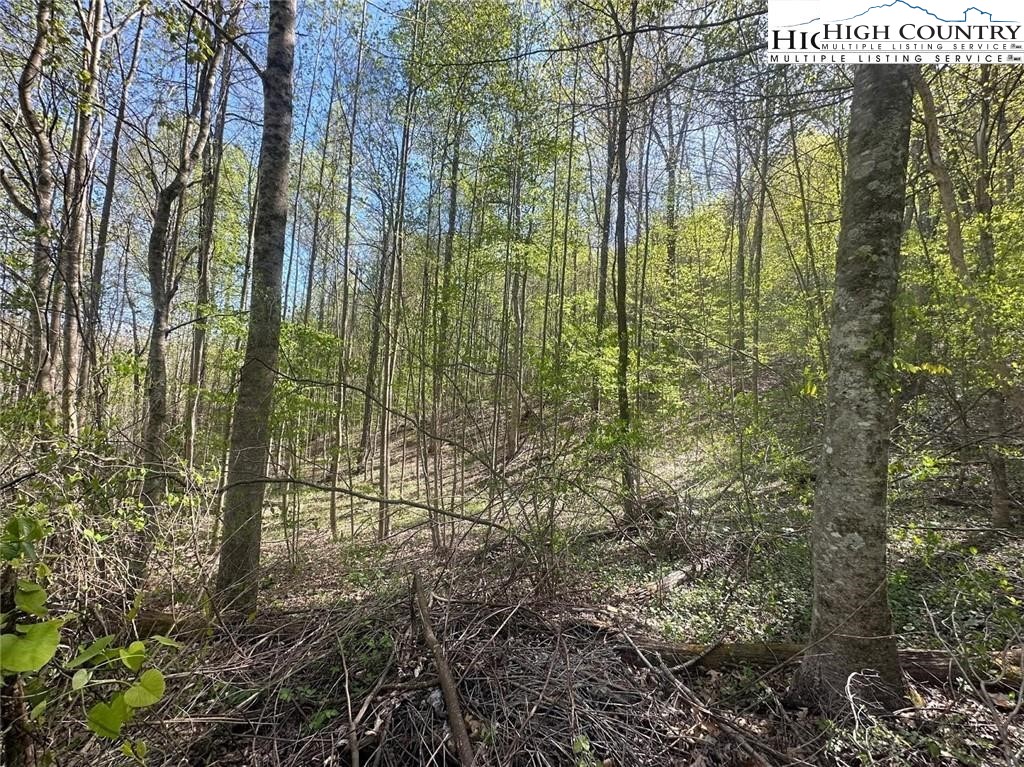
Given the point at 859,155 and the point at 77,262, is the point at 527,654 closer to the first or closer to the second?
the point at 859,155

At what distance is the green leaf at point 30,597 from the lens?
85 centimetres

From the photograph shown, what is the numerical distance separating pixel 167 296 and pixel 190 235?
4.98 m

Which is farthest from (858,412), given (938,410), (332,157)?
(332,157)

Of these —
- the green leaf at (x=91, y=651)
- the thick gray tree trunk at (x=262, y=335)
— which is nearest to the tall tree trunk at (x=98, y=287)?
the thick gray tree trunk at (x=262, y=335)

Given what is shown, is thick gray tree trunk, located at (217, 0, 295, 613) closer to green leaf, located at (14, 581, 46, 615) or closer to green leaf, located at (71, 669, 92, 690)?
green leaf, located at (14, 581, 46, 615)

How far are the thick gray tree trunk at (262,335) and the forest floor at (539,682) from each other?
271 millimetres

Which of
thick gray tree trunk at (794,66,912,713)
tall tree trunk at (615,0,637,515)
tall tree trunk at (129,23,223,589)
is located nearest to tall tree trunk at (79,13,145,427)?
tall tree trunk at (129,23,223,589)

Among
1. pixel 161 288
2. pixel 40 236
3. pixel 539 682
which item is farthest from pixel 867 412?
pixel 161 288

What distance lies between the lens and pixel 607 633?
8.61 ft

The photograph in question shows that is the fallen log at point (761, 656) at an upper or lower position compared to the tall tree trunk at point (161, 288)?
lower

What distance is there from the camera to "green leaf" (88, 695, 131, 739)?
81 cm

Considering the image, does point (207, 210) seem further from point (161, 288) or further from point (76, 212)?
point (76, 212)

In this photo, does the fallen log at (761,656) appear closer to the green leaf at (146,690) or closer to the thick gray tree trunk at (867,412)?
the thick gray tree trunk at (867,412)

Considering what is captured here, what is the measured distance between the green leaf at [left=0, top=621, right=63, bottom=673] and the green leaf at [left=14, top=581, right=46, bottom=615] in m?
0.09
